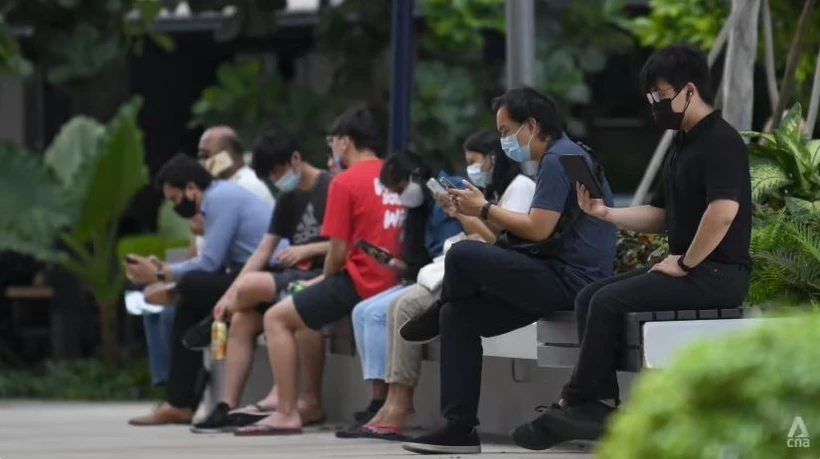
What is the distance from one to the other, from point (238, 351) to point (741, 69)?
322cm

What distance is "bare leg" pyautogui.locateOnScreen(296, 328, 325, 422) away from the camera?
35.7 ft

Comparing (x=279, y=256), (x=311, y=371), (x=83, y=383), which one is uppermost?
(x=279, y=256)

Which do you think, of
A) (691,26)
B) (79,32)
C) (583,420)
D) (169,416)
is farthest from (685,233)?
(79,32)

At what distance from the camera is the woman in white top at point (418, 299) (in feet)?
29.7

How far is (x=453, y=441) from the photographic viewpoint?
8.27 m

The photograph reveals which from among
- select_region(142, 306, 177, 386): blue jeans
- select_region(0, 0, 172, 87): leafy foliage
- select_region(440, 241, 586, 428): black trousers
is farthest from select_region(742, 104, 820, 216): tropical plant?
select_region(0, 0, 172, 87): leafy foliage

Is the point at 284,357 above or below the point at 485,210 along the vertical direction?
below

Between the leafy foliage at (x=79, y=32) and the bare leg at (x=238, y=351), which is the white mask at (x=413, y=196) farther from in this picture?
the leafy foliage at (x=79, y=32)

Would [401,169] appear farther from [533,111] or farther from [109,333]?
[109,333]

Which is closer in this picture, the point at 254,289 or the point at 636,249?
the point at 636,249

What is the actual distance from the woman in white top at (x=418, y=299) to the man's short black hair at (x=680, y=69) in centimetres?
137

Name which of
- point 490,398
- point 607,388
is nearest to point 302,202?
point 490,398

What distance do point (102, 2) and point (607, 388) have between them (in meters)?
11.9

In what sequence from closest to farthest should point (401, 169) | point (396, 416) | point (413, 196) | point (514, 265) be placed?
point (514, 265) < point (396, 416) < point (413, 196) < point (401, 169)
